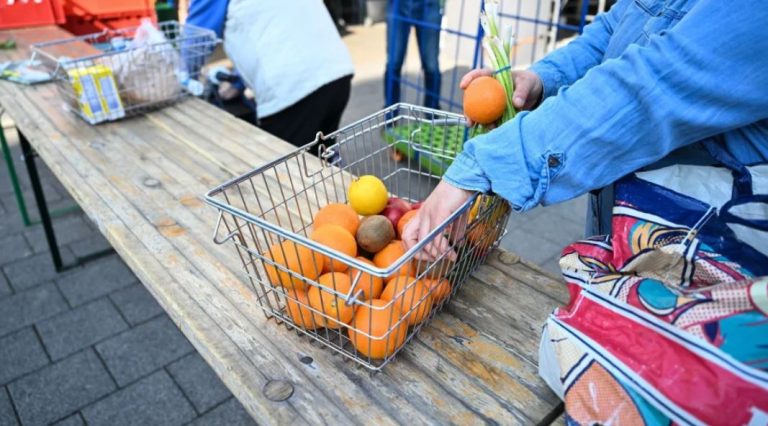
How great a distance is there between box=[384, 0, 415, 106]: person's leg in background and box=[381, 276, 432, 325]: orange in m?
3.42

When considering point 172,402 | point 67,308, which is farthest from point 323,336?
point 67,308

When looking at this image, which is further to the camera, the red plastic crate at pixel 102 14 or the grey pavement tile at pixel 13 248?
the red plastic crate at pixel 102 14

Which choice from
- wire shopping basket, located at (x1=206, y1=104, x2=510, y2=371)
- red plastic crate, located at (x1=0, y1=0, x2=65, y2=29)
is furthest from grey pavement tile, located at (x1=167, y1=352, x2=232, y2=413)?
red plastic crate, located at (x1=0, y1=0, x2=65, y2=29)

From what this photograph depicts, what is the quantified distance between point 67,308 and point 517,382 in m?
2.33

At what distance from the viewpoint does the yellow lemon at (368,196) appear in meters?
1.10

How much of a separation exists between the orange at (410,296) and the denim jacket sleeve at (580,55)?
0.57 meters

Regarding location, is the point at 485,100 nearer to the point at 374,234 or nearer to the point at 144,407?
the point at 374,234

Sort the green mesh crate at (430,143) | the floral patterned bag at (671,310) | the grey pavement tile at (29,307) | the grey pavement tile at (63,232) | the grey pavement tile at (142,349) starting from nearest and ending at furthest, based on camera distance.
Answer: the floral patterned bag at (671,310)
the green mesh crate at (430,143)
the grey pavement tile at (142,349)
the grey pavement tile at (29,307)
the grey pavement tile at (63,232)

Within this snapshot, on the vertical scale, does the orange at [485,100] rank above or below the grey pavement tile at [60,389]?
above

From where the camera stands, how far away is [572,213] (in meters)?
3.32

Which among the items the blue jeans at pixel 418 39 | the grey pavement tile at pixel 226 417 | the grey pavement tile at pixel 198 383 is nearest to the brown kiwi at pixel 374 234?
the grey pavement tile at pixel 226 417

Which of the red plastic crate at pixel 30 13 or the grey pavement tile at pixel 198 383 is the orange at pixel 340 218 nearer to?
the grey pavement tile at pixel 198 383

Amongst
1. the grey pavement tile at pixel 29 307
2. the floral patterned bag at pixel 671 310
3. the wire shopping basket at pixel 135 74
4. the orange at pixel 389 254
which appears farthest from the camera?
the grey pavement tile at pixel 29 307

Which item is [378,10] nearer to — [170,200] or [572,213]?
[572,213]
